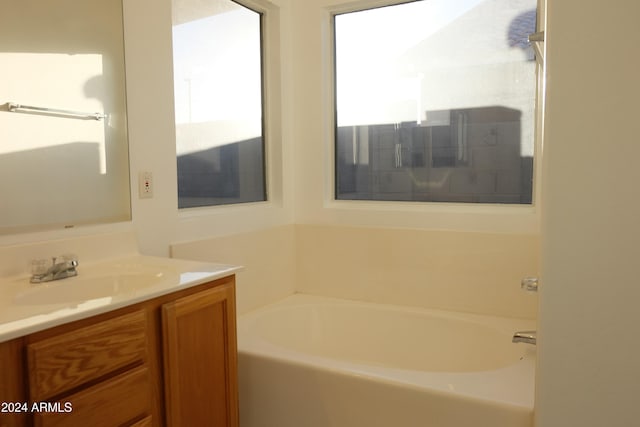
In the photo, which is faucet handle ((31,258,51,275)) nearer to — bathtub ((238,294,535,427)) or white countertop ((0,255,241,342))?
white countertop ((0,255,241,342))

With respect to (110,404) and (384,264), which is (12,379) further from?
(384,264)

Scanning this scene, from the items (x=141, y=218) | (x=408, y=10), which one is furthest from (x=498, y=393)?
(x=408, y=10)

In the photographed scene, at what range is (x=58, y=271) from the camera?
57.2 inches

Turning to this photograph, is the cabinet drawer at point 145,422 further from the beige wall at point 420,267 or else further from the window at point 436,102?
the window at point 436,102

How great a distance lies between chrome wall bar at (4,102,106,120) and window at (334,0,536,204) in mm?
1483

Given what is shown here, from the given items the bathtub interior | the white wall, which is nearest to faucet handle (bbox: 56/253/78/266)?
the bathtub interior

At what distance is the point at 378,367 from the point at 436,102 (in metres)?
1.47

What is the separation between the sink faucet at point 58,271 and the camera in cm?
141

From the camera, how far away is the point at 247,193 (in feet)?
8.75

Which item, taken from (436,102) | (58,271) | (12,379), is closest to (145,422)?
(12,379)

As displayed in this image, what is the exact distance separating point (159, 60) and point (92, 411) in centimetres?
135

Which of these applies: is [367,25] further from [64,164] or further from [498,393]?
[498,393]

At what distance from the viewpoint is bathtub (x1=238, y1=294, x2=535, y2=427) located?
1.59 meters

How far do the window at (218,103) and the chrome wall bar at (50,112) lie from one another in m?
0.50
